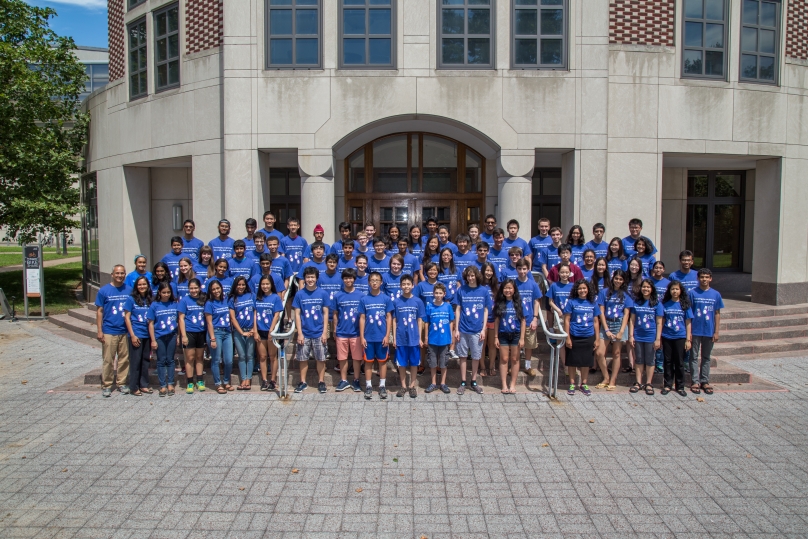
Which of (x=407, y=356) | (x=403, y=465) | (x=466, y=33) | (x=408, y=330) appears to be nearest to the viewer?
(x=403, y=465)

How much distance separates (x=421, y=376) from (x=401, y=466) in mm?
2741

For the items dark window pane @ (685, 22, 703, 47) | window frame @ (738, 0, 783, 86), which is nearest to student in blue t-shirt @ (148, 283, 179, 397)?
dark window pane @ (685, 22, 703, 47)

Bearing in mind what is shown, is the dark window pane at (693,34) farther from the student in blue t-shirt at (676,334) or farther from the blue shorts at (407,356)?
the blue shorts at (407,356)

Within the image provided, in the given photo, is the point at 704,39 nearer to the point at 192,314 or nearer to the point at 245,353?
the point at 245,353

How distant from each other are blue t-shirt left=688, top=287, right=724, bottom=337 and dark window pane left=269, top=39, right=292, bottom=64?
8298mm

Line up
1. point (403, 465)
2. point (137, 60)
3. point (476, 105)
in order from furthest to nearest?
A: point (137, 60), point (476, 105), point (403, 465)

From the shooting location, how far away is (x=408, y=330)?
796cm

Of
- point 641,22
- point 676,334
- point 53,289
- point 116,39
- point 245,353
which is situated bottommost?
point 53,289

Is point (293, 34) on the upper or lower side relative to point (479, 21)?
lower

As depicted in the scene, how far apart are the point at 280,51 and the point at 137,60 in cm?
469

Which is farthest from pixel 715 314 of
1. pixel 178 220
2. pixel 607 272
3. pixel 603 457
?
pixel 178 220

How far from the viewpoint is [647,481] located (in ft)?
18.2

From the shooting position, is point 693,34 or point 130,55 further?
point 130,55

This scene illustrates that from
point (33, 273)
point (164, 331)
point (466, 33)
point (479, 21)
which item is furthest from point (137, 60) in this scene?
point (164, 331)
